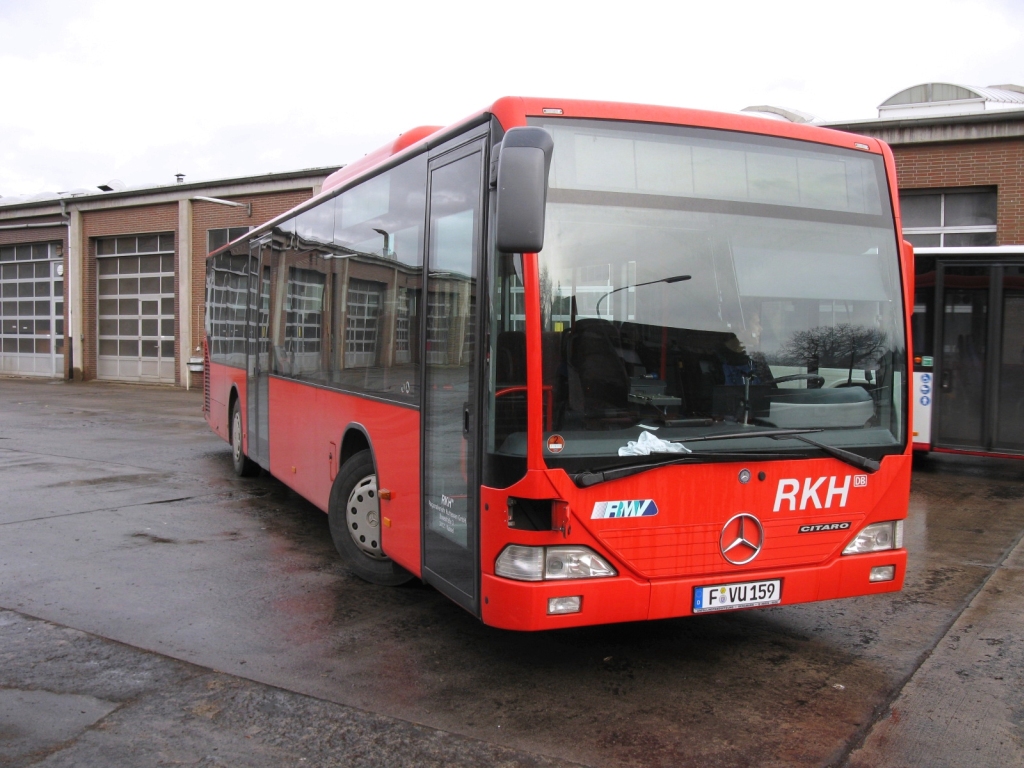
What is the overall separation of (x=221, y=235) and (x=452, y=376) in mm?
24497

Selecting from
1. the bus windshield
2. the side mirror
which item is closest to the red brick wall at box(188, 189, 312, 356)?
the bus windshield

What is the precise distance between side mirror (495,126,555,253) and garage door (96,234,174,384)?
1064 inches

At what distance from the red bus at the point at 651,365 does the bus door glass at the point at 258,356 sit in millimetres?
4189

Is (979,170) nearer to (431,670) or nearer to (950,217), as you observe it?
(950,217)

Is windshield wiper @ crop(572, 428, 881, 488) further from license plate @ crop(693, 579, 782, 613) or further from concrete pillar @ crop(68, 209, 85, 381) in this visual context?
concrete pillar @ crop(68, 209, 85, 381)

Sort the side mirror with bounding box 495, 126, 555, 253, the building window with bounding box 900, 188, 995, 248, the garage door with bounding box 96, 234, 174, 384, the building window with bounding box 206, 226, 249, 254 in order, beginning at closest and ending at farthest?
1. the side mirror with bounding box 495, 126, 555, 253
2. the building window with bounding box 900, 188, 995, 248
3. the building window with bounding box 206, 226, 249, 254
4. the garage door with bounding box 96, 234, 174, 384

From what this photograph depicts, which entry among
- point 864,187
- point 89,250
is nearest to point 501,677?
point 864,187

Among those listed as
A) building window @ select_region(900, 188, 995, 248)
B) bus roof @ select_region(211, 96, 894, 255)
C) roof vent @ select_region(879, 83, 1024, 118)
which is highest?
roof vent @ select_region(879, 83, 1024, 118)

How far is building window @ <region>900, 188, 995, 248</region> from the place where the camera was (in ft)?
58.2

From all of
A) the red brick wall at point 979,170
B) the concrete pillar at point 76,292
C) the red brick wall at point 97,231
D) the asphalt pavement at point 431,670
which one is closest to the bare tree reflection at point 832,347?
the asphalt pavement at point 431,670

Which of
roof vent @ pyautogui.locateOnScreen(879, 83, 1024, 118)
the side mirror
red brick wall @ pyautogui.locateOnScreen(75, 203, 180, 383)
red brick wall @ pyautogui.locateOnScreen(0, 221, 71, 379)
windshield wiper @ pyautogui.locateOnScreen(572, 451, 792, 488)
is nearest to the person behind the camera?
the side mirror

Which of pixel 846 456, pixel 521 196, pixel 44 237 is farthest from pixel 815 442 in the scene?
pixel 44 237

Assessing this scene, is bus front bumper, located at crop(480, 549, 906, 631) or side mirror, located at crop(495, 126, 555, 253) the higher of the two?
side mirror, located at crop(495, 126, 555, 253)

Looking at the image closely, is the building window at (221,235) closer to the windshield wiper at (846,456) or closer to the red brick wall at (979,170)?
the red brick wall at (979,170)
